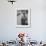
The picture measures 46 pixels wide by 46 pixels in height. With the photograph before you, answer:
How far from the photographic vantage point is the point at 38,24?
4766 millimetres

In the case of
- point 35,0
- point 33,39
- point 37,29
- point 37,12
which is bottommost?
point 33,39

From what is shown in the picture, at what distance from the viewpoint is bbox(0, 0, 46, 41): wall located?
4.75m

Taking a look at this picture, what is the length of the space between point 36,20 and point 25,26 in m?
0.45

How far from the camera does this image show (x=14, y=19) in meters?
4.79

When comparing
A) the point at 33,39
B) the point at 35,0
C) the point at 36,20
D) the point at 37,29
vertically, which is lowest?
the point at 33,39

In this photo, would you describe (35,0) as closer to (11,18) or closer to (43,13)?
(43,13)

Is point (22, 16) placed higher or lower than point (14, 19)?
higher

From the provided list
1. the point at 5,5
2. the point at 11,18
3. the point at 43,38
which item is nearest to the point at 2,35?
the point at 11,18

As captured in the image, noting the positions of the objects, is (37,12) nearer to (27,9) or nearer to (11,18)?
(27,9)

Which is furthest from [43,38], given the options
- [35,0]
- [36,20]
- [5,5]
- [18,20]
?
[5,5]

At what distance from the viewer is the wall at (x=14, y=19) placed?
4.75 meters

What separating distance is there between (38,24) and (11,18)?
996 mm

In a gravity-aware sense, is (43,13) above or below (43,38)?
above

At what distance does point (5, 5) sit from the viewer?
4777 millimetres
